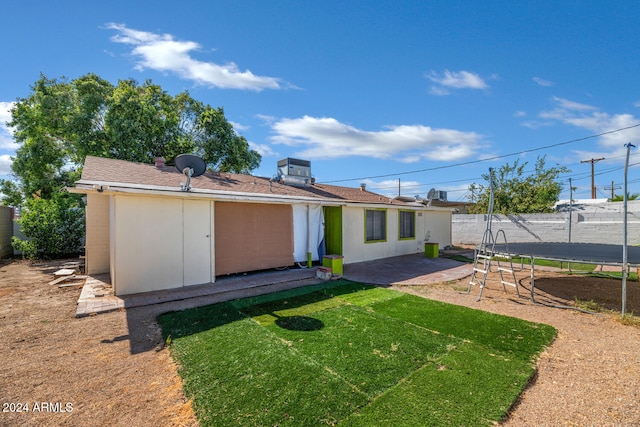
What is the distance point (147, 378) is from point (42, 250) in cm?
1236

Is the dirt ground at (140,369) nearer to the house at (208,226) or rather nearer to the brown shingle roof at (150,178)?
the house at (208,226)

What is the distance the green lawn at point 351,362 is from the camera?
7.96ft

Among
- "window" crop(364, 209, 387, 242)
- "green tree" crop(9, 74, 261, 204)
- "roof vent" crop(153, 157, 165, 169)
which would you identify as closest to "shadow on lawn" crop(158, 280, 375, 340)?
"window" crop(364, 209, 387, 242)

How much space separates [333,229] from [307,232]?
1.18 m

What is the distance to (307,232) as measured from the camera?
9.17m

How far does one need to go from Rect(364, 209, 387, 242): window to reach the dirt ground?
17.3 feet

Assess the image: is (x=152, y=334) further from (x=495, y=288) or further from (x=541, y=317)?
(x=495, y=288)

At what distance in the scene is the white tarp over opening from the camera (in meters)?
8.95

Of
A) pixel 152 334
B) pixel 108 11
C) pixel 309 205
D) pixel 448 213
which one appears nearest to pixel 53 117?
pixel 108 11

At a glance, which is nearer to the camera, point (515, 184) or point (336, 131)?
point (515, 184)

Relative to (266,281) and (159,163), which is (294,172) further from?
(266,281)

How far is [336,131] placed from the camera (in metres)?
22.2

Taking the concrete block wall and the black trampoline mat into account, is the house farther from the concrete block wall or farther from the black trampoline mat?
the concrete block wall
